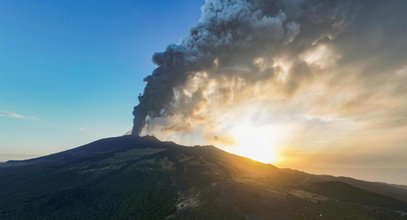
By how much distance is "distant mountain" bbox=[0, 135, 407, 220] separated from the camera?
9306 centimetres

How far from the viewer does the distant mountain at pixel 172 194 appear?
93.1 m

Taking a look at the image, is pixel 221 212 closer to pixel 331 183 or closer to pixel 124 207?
pixel 124 207

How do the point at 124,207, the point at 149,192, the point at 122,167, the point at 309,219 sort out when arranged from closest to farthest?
the point at 309,219 → the point at 124,207 → the point at 149,192 → the point at 122,167

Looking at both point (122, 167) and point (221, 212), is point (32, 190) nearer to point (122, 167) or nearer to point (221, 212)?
point (122, 167)

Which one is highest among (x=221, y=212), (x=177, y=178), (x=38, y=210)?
(x=177, y=178)

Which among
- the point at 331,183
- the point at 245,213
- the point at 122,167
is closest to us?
the point at 245,213

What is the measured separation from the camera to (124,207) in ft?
342

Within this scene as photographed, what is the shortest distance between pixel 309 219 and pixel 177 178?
195 feet

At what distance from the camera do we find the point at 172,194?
368 ft

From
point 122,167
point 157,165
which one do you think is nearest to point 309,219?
point 157,165

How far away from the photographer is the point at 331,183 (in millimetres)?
130000

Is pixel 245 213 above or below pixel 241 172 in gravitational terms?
below

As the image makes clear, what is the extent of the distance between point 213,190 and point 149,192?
23.6m

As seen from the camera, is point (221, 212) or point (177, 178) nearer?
point (221, 212)
